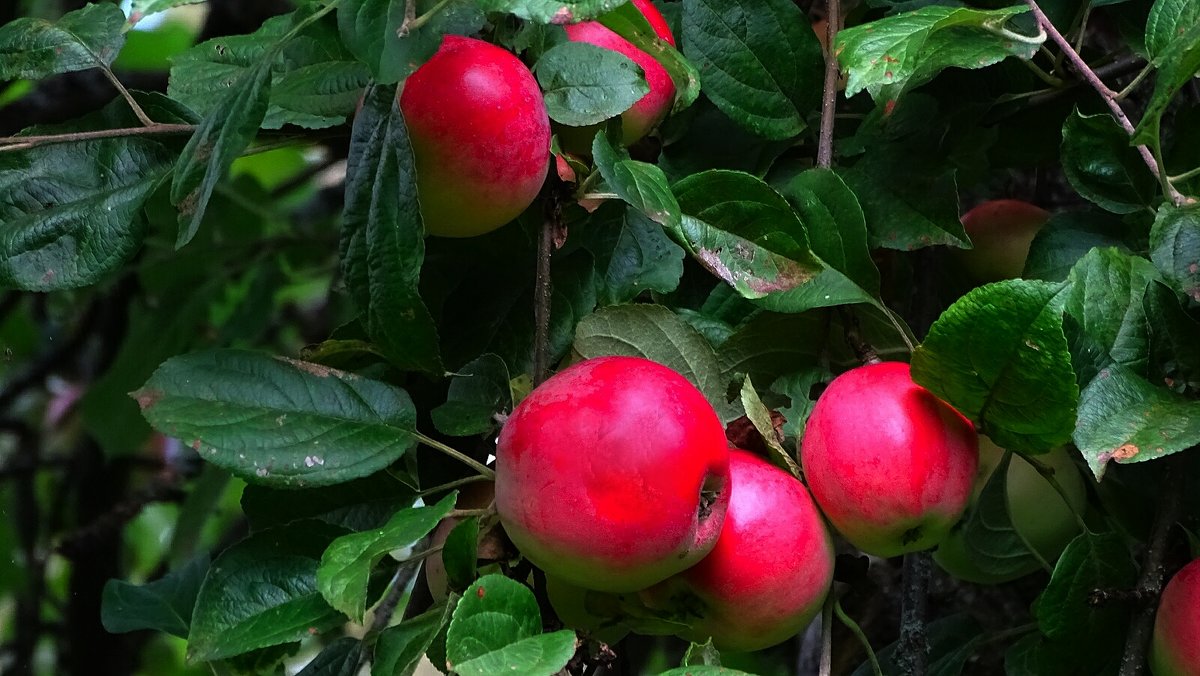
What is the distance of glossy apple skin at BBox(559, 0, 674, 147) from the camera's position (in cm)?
65

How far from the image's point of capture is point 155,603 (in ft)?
2.81

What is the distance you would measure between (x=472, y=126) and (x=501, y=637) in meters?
0.24

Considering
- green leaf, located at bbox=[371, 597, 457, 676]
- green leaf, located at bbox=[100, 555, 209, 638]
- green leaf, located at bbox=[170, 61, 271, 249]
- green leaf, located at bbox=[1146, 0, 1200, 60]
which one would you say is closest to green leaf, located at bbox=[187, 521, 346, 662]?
green leaf, located at bbox=[371, 597, 457, 676]

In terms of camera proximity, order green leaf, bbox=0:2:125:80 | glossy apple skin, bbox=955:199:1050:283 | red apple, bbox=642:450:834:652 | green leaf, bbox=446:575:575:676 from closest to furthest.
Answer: green leaf, bbox=446:575:575:676, red apple, bbox=642:450:834:652, green leaf, bbox=0:2:125:80, glossy apple skin, bbox=955:199:1050:283

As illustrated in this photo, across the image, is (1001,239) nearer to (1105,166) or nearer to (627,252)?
(1105,166)

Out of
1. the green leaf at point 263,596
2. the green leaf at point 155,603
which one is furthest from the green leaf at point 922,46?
the green leaf at point 155,603

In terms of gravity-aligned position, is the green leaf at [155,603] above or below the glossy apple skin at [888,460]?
below

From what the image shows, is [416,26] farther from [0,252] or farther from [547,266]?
[0,252]

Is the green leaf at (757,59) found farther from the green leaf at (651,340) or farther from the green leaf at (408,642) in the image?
A: the green leaf at (408,642)

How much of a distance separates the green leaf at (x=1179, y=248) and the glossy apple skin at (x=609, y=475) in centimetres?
25

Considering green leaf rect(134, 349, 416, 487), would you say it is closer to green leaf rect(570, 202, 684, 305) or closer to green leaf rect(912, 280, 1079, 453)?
green leaf rect(570, 202, 684, 305)

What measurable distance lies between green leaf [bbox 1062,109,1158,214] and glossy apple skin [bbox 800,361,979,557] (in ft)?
0.60

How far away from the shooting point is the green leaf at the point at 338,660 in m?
0.65

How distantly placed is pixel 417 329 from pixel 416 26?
5.8 inches
